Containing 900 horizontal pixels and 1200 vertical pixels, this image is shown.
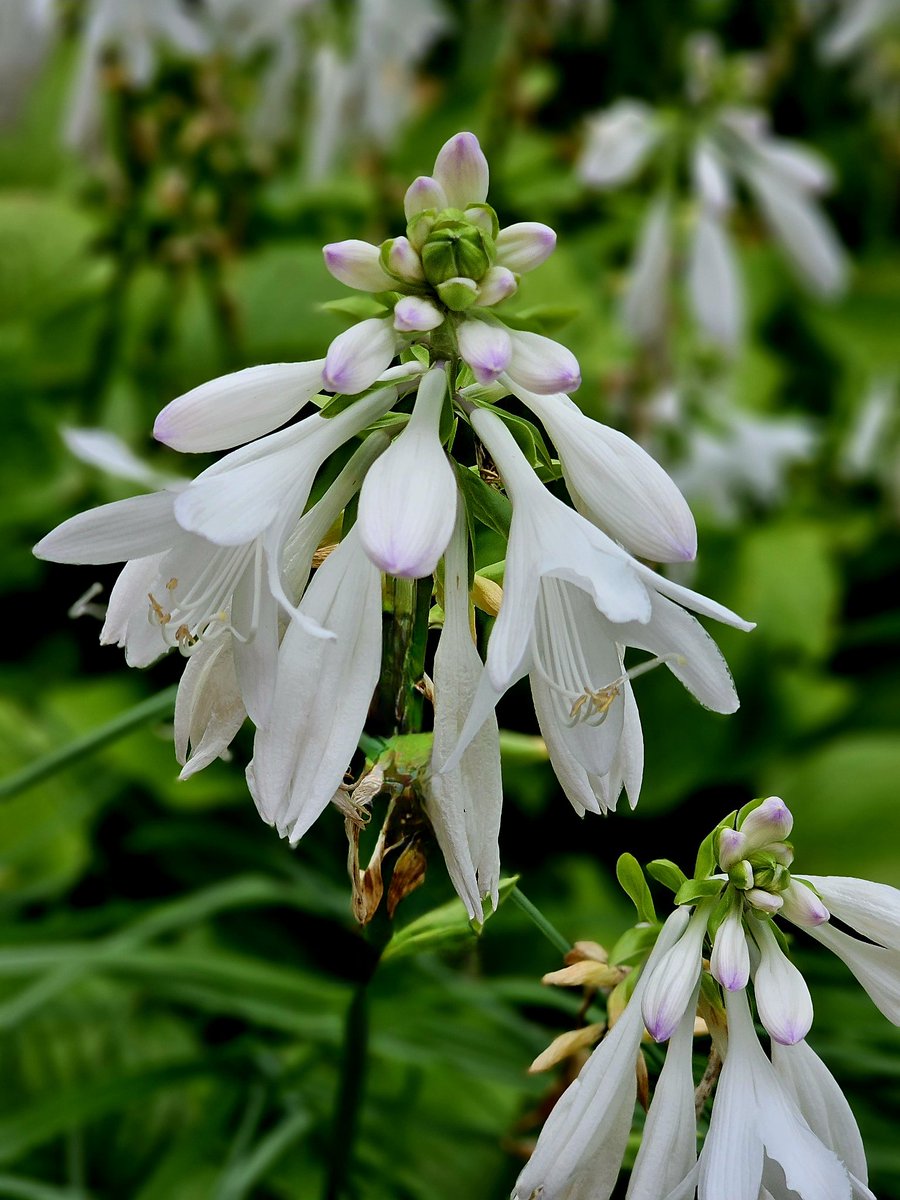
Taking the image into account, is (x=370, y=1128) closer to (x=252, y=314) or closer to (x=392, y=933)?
(x=392, y=933)

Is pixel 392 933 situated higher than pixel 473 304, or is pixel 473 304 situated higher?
pixel 473 304

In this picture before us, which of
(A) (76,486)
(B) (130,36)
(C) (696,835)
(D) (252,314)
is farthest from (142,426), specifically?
(C) (696,835)

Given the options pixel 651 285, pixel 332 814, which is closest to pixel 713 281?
pixel 651 285

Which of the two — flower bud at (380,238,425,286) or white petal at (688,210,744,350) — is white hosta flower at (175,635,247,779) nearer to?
flower bud at (380,238,425,286)

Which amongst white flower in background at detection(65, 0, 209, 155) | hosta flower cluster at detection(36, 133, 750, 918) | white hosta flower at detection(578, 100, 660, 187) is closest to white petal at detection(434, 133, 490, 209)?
hosta flower cluster at detection(36, 133, 750, 918)

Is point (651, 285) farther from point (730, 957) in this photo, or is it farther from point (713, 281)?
point (730, 957)

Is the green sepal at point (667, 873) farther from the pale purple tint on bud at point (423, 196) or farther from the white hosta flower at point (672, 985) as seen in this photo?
the pale purple tint on bud at point (423, 196)
